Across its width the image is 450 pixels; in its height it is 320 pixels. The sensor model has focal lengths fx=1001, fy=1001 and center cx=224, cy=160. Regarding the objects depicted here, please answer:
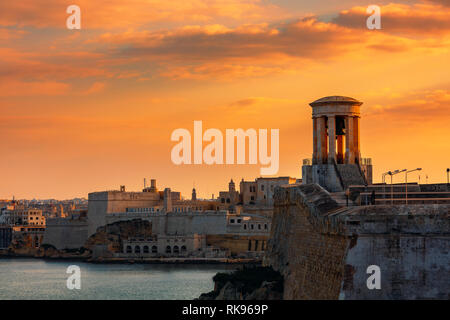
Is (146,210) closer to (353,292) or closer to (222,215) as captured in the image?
(222,215)

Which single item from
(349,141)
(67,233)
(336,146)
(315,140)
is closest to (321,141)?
(315,140)

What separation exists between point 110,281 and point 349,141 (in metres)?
30.4

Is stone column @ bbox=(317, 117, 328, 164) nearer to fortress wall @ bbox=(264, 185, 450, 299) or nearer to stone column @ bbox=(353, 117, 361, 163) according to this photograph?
stone column @ bbox=(353, 117, 361, 163)

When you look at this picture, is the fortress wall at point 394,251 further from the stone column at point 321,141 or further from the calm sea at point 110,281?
the calm sea at point 110,281

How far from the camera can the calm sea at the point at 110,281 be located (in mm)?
55062

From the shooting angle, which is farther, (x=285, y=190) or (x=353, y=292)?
(x=285, y=190)

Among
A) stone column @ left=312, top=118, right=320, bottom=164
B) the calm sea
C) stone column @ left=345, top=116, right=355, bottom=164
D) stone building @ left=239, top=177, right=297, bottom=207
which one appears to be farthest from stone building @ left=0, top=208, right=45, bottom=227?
stone column @ left=345, top=116, right=355, bottom=164

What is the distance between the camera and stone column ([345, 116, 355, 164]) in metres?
39.7

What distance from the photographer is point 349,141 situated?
3981 centimetres

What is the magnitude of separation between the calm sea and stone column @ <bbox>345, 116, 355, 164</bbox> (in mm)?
13532

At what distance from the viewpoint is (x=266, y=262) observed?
38.8m

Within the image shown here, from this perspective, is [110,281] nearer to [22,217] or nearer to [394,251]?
[394,251]
